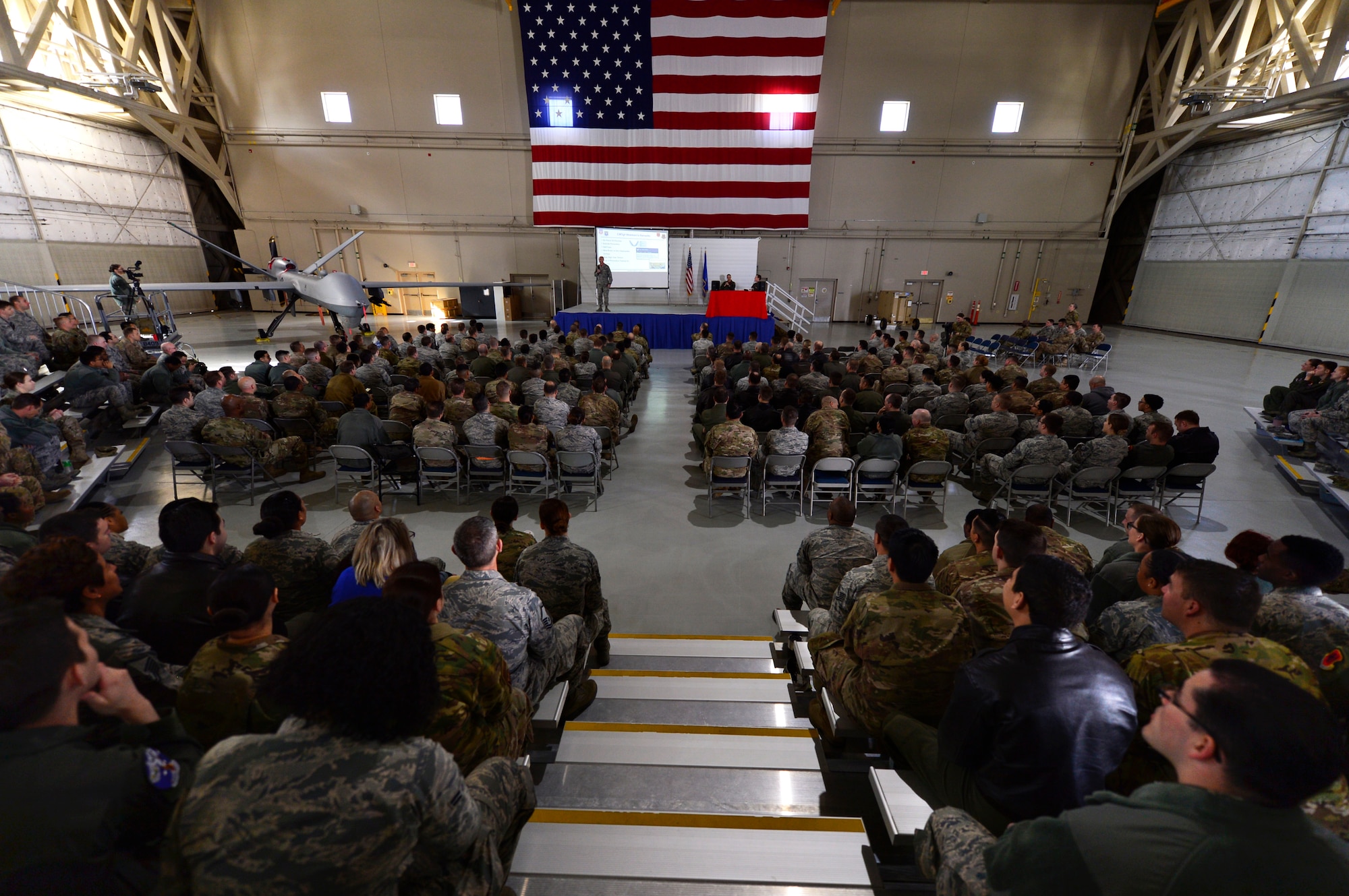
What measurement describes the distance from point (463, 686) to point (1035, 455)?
20.1ft

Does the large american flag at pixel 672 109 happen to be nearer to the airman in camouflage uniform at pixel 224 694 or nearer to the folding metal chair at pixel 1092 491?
the folding metal chair at pixel 1092 491

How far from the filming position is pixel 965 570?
10.2 feet

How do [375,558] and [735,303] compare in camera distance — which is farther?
[735,303]

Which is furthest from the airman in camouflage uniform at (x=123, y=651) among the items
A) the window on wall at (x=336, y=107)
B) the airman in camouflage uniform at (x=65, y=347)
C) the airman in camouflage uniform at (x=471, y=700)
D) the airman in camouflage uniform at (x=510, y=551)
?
the window on wall at (x=336, y=107)

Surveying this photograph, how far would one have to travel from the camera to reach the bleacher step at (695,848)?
1789mm

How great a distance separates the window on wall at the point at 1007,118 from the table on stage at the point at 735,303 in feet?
41.2

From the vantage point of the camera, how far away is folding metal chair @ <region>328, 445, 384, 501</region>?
569cm

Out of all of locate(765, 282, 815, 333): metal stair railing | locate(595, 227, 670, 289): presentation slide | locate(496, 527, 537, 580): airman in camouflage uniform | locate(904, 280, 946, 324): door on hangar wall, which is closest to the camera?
locate(496, 527, 537, 580): airman in camouflage uniform

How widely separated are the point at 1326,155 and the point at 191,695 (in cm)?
2533

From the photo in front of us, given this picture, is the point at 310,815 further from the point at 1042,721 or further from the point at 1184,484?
the point at 1184,484

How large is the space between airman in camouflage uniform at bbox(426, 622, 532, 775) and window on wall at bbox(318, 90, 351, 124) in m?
24.6

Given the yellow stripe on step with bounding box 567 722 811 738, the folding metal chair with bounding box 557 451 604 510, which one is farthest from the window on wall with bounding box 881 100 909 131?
the yellow stripe on step with bounding box 567 722 811 738

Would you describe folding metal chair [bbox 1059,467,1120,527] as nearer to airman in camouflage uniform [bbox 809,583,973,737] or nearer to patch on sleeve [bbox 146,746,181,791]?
airman in camouflage uniform [bbox 809,583,973,737]

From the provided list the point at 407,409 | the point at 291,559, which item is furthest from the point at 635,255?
the point at 291,559
